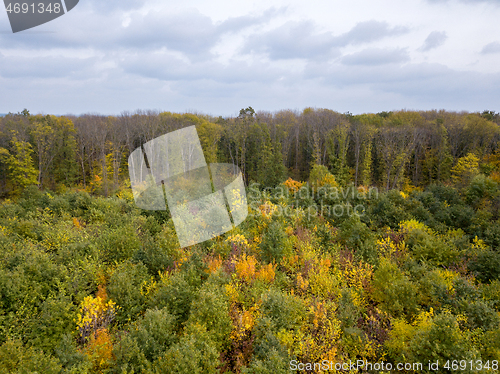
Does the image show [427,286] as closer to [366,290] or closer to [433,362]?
[366,290]

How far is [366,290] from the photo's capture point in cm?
1463

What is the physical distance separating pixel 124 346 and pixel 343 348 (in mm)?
8091

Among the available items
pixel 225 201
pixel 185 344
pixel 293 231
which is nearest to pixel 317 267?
pixel 293 231

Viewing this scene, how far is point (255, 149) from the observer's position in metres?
52.5

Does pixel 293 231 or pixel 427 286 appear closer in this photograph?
pixel 427 286

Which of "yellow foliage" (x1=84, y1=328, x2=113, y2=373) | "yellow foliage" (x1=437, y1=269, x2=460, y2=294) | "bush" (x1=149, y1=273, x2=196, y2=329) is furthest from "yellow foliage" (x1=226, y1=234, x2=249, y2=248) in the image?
"yellow foliage" (x1=437, y1=269, x2=460, y2=294)

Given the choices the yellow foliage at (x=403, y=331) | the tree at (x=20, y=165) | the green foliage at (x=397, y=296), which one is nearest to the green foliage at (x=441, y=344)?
the yellow foliage at (x=403, y=331)

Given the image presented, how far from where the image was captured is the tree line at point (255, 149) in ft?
152

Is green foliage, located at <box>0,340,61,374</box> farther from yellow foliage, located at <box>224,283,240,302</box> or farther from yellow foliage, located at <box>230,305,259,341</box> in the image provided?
yellow foliage, located at <box>224,283,240,302</box>

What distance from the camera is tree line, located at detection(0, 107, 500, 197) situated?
46281mm

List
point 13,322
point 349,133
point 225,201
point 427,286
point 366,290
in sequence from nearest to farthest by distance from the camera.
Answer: point 13,322 → point 427,286 → point 366,290 → point 225,201 → point 349,133

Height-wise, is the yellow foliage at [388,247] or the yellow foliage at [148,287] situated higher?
the yellow foliage at [148,287]

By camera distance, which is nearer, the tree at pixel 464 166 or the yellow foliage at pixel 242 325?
the yellow foliage at pixel 242 325

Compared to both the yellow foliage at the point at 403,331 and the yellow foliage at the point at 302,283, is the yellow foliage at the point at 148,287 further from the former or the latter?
the yellow foliage at the point at 403,331
